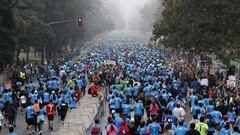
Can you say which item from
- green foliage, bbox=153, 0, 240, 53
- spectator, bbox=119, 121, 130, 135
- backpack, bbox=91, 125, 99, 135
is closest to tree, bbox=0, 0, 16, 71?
green foliage, bbox=153, 0, 240, 53

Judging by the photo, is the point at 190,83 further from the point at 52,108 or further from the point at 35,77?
the point at 35,77

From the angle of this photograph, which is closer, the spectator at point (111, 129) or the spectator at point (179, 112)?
the spectator at point (111, 129)

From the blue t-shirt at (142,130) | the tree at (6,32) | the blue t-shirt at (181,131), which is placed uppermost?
the tree at (6,32)

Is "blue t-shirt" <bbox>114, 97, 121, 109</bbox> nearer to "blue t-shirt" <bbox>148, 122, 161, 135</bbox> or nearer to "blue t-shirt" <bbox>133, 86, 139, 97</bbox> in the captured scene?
"blue t-shirt" <bbox>133, 86, 139, 97</bbox>

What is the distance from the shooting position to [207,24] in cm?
3569

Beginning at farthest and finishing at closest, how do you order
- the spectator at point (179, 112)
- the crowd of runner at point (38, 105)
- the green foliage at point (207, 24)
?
the green foliage at point (207, 24) → the crowd of runner at point (38, 105) → the spectator at point (179, 112)

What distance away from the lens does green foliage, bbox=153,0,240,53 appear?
32.9 metres

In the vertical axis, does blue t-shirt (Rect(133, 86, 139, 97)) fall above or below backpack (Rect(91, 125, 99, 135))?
above

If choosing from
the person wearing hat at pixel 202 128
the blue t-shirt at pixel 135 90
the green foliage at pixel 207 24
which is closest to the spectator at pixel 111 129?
the person wearing hat at pixel 202 128

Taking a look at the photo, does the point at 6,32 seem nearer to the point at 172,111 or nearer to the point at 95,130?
the point at 172,111

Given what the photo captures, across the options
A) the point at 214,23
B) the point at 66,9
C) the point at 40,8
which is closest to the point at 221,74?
the point at 214,23

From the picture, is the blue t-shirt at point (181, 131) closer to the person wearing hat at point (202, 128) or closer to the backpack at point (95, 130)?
the person wearing hat at point (202, 128)

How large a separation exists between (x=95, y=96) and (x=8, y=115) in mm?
7569

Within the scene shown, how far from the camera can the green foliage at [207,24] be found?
32906mm
